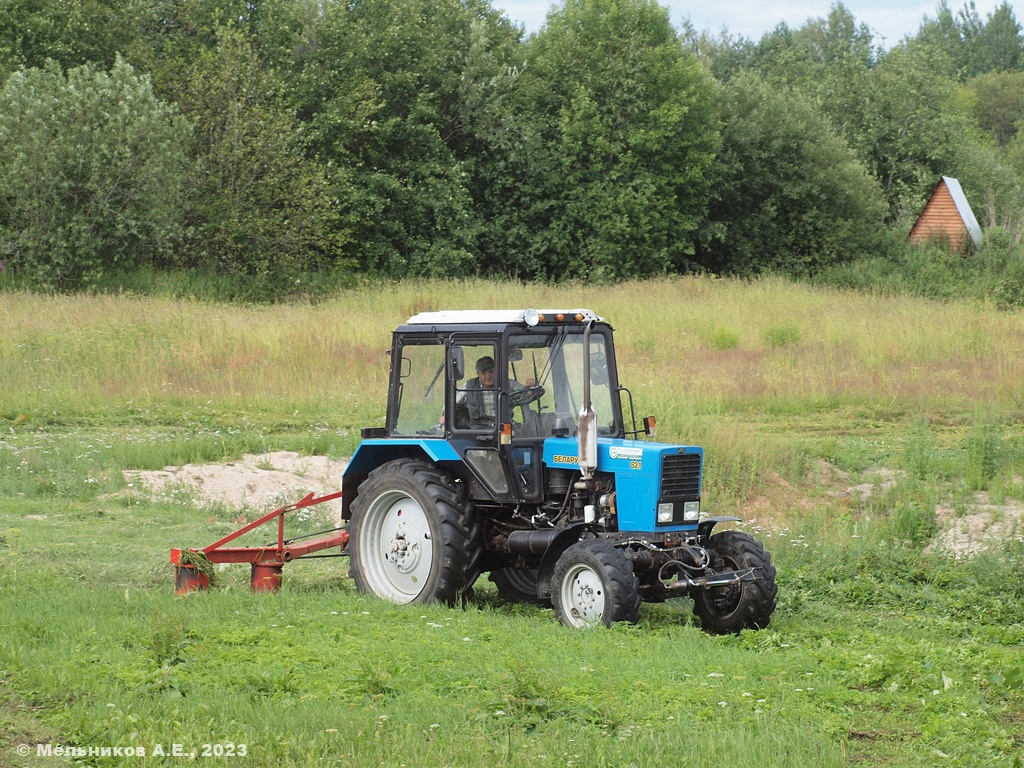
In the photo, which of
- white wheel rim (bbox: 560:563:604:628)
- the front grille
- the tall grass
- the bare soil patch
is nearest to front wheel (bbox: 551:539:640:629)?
white wheel rim (bbox: 560:563:604:628)

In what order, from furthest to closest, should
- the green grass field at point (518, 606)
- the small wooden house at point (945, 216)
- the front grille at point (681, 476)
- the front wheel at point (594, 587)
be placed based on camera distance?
the small wooden house at point (945, 216) < the front grille at point (681, 476) < the front wheel at point (594, 587) < the green grass field at point (518, 606)

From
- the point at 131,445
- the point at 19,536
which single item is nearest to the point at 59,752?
the point at 19,536

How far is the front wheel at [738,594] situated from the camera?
901cm

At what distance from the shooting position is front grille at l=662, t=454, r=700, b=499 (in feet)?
30.3

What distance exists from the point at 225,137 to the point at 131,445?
2167cm

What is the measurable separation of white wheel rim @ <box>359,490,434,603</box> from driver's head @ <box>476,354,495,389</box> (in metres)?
1.09

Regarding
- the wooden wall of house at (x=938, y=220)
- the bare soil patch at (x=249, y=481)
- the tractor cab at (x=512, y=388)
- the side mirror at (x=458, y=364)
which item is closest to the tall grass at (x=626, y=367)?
the bare soil patch at (x=249, y=481)

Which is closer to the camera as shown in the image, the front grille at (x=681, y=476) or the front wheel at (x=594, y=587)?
the front wheel at (x=594, y=587)

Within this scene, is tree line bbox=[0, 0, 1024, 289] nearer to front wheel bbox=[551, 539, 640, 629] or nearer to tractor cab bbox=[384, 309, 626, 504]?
tractor cab bbox=[384, 309, 626, 504]

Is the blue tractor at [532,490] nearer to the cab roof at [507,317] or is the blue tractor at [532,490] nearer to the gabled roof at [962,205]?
the cab roof at [507,317]

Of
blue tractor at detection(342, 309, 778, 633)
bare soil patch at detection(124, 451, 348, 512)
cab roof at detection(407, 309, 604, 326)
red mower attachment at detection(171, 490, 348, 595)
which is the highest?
cab roof at detection(407, 309, 604, 326)

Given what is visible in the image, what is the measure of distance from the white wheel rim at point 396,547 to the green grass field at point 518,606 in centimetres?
34

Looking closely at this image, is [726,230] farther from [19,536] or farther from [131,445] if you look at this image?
[19,536]

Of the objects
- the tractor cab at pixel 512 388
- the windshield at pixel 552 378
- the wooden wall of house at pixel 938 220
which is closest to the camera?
the tractor cab at pixel 512 388
